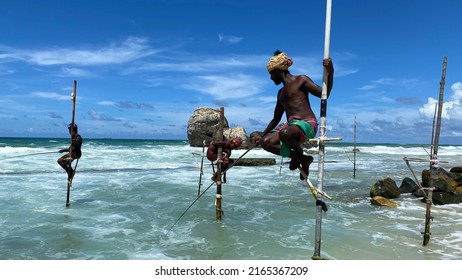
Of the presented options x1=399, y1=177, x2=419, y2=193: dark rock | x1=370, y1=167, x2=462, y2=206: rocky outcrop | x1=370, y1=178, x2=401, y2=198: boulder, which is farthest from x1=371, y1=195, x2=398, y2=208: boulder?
x1=399, y1=177, x2=419, y2=193: dark rock

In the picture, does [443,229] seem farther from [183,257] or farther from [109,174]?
[109,174]

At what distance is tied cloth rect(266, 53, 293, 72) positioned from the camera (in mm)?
5289

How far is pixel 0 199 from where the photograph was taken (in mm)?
13992

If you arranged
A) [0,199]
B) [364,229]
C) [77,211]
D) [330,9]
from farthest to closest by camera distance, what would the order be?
[0,199] → [77,211] → [364,229] → [330,9]

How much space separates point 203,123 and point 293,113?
45.7 meters

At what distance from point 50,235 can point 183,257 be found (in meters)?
3.71

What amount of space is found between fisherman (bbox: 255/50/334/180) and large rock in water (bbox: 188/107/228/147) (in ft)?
143

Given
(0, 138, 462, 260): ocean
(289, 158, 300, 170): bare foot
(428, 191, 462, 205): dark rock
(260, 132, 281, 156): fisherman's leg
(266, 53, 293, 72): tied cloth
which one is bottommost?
(0, 138, 462, 260): ocean

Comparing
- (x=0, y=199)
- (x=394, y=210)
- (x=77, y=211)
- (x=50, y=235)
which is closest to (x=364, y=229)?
(x=394, y=210)

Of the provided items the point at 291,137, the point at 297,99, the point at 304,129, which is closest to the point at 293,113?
the point at 297,99

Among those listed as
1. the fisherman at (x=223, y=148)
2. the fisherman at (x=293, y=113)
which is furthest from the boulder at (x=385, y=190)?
the fisherman at (x=293, y=113)

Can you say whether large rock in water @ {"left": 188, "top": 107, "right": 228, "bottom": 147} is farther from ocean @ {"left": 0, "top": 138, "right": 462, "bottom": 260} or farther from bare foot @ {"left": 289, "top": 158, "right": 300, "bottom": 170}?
bare foot @ {"left": 289, "top": 158, "right": 300, "bottom": 170}

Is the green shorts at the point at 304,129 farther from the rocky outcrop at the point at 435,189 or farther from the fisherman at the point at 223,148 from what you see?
the rocky outcrop at the point at 435,189

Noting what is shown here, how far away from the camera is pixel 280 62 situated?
528 centimetres
